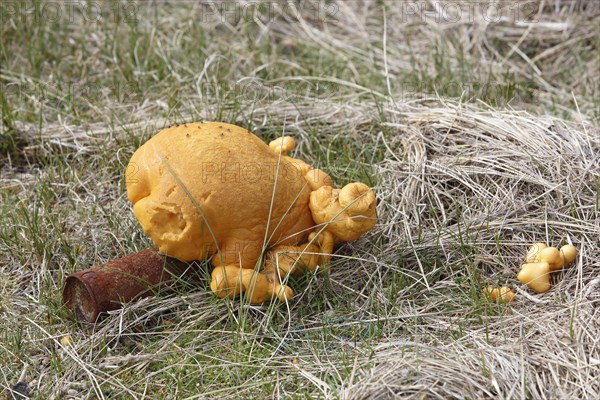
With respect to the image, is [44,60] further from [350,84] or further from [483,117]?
[483,117]

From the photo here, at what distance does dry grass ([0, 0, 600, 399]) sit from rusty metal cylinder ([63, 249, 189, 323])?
0.07m

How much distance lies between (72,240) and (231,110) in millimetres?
1283

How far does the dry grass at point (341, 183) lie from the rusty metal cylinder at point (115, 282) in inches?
2.7

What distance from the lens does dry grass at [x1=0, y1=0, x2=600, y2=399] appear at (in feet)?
8.73

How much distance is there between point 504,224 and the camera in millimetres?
3301

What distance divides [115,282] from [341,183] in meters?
1.30

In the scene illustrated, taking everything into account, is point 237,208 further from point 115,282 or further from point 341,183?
point 341,183

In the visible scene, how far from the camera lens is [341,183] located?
3.74 m

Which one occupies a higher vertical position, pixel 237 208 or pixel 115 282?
pixel 237 208

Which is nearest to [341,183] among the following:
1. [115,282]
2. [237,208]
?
[237,208]

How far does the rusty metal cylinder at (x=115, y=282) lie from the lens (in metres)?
2.89

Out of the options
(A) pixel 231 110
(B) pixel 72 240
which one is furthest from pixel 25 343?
(A) pixel 231 110

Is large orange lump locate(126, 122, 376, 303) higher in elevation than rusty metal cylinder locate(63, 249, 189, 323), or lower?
higher

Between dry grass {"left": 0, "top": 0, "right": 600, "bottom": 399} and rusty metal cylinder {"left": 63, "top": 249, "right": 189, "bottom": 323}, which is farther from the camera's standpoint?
rusty metal cylinder {"left": 63, "top": 249, "right": 189, "bottom": 323}
